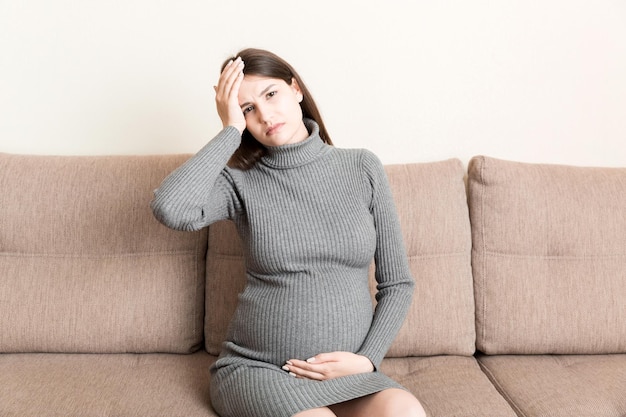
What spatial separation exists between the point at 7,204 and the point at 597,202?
177 cm

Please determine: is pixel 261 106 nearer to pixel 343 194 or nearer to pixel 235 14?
pixel 343 194

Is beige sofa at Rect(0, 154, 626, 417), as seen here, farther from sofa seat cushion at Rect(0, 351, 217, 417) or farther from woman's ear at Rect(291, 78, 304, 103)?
woman's ear at Rect(291, 78, 304, 103)

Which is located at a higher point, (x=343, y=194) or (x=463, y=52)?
(x=463, y=52)

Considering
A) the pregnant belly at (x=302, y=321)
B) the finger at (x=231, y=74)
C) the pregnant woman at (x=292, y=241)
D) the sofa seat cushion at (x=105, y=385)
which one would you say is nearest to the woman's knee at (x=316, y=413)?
the pregnant woman at (x=292, y=241)

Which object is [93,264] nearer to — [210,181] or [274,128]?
[210,181]

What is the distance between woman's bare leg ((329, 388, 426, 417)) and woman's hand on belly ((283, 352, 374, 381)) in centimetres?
7

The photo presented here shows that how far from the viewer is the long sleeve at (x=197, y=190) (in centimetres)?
140

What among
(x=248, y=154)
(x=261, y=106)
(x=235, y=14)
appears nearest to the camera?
(x=261, y=106)

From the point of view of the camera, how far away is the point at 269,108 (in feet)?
4.84

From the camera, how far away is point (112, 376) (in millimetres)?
1581

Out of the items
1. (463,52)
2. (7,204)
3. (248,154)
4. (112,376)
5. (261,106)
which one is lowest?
(112,376)

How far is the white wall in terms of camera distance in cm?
193

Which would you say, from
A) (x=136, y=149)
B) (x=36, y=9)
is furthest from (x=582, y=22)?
(x=36, y=9)

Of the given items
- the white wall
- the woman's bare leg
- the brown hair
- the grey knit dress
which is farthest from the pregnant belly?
the white wall
